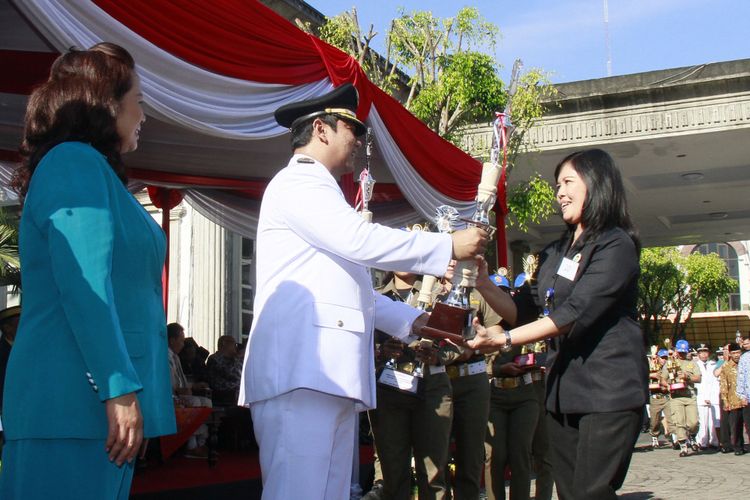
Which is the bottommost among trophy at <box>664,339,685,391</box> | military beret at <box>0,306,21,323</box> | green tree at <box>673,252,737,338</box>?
trophy at <box>664,339,685,391</box>

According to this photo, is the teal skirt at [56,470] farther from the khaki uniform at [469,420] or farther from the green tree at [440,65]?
the green tree at [440,65]

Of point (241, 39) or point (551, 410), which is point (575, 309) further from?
point (241, 39)

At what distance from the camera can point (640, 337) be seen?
3.36 meters

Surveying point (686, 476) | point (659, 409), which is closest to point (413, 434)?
point (686, 476)

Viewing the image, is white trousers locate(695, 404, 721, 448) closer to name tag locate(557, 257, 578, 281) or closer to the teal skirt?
name tag locate(557, 257, 578, 281)

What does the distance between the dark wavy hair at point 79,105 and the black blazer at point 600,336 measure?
179 cm

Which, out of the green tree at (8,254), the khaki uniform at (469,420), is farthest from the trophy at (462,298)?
the green tree at (8,254)

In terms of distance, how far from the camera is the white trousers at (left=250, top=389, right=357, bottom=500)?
283 centimetres

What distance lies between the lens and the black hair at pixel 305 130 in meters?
3.24

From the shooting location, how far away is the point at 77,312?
2.00 meters

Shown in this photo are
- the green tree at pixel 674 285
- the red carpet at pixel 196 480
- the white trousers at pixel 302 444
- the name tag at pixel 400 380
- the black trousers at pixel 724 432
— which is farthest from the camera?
the green tree at pixel 674 285

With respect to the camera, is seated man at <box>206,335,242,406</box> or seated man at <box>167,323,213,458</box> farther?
seated man at <box>206,335,242,406</box>

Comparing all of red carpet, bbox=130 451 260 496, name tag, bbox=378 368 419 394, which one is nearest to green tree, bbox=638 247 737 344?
red carpet, bbox=130 451 260 496

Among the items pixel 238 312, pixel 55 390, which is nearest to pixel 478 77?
pixel 238 312
